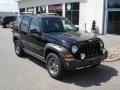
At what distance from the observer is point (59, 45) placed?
6.74 meters

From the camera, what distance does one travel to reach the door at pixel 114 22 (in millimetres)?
18809

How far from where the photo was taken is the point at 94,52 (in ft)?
23.0

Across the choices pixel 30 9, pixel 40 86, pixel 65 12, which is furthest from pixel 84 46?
pixel 30 9

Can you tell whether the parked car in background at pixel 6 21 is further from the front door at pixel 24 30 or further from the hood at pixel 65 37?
the hood at pixel 65 37

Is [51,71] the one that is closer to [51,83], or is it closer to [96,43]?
[51,83]

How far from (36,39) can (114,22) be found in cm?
1263

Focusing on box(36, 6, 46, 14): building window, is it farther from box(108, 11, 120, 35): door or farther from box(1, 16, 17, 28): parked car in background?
box(108, 11, 120, 35): door

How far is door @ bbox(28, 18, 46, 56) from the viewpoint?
25.2 ft

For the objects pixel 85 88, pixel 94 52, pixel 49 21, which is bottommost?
pixel 85 88

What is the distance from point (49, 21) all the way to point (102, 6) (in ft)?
39.9

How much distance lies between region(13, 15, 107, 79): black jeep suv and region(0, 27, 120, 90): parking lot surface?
38cm

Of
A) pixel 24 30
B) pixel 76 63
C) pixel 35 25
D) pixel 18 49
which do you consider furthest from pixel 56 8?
pixel 76 63

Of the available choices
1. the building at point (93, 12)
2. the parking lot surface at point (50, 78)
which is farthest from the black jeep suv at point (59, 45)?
the building at point (93, 12)

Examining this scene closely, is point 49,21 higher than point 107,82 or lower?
higher
